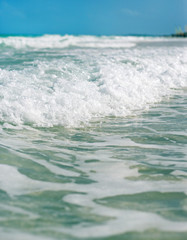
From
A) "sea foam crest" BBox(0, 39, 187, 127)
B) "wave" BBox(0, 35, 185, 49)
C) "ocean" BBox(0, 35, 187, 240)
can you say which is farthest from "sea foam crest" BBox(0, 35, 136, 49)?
"ocean" BBox(0, 35, 187, 240)

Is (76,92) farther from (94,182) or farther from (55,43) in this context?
(55,43)

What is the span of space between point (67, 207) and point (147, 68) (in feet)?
21.2

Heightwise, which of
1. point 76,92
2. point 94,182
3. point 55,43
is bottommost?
point 94,182

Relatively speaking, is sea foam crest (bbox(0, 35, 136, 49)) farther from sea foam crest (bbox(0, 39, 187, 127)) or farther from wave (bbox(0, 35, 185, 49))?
sea foam crest (bbox(0, 39, 187, 127))

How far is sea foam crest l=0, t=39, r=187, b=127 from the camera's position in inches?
153

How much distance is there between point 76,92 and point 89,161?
229cm

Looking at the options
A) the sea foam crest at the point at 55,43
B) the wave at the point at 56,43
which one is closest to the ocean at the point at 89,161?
the wave at the point at 56,43

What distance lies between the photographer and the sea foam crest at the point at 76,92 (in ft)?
12.7

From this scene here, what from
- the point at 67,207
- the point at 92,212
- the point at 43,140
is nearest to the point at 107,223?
the point at 92,212

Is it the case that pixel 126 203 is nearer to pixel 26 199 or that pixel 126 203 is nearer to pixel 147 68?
pixel 26 199

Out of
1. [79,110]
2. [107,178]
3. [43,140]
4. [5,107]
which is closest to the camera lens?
[107,178]

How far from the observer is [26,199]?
2.00m

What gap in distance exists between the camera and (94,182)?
230cm

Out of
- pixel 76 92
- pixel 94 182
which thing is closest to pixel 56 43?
pixel 76 92
